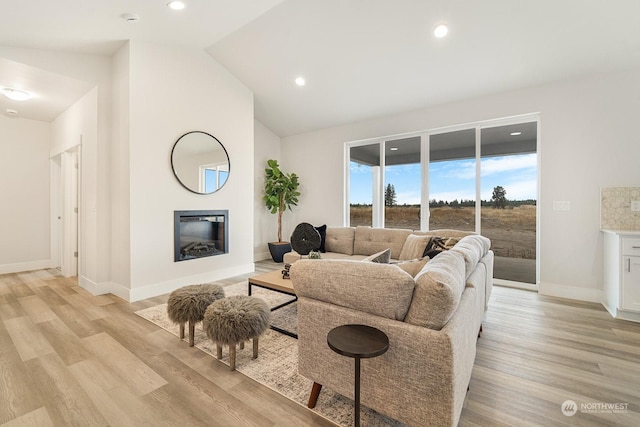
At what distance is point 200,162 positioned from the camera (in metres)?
4.09

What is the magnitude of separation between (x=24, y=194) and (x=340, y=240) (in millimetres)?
5614

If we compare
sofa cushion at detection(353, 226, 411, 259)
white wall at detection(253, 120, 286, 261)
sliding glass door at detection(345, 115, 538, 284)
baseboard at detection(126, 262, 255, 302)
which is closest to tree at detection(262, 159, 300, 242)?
white wall at detection(253, 120, 286, 261)

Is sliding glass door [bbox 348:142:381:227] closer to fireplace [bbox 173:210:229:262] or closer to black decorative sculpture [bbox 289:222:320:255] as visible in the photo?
black decorative sculpture [bbox 289:222:320:255]

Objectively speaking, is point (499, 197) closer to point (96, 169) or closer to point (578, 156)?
point (578, 156)

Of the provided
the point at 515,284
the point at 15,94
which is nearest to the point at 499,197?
the point at 515,284

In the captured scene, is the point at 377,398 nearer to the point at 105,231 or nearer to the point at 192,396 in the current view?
the point at 192,396

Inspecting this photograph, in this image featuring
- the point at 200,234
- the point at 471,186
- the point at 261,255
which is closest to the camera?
the point at 200,234

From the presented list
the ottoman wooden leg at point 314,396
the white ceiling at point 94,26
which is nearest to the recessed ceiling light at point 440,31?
the white ceiling at point 94,26

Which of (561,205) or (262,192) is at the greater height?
(262,192)

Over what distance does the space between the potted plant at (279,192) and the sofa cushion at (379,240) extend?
6.43ft

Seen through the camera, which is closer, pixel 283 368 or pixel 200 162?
pixel 283 368

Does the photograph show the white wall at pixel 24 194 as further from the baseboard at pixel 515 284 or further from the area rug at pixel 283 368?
the baseboard at pixel 515 284

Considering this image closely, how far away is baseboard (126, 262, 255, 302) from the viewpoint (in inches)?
135

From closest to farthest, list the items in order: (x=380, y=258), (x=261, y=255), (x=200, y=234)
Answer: (x=380, y=258)
(x=200, y=234)
(x=261, y=255)
